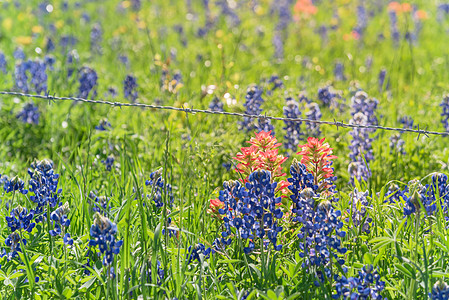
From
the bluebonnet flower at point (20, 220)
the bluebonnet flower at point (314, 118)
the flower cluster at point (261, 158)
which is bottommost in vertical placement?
the bluebonnet flower at point (20, 220)

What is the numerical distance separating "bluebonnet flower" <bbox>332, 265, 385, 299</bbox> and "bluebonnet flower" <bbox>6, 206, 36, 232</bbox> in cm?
138

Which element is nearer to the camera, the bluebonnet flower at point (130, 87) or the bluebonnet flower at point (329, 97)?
the bluebonnet flower at point (329, 97)

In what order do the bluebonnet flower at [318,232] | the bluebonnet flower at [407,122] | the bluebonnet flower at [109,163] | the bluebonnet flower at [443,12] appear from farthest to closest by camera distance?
the bluebonnet flower at [443,12]
the bluebonnet flower at [407,122]
the bluebonnet flower at [109,163]
the bluebonnet flower at [318,232]

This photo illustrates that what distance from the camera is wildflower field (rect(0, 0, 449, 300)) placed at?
6.86 ft

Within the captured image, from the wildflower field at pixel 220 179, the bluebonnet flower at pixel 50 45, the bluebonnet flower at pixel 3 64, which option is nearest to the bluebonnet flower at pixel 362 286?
the wildflower field at pixel 220 179

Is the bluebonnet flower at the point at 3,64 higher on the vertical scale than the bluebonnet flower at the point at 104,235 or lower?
higher

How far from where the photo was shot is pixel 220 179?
347 centimetres

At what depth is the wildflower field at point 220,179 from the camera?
2090 millimetres

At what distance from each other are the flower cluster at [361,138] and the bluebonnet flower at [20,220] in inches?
66.5

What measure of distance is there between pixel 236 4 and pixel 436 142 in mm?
6583

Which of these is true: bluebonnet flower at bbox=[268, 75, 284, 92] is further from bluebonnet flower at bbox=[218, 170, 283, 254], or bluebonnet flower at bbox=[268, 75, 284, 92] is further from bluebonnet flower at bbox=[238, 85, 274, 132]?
bluebonnet flower at bbox=[218, 170, 283, 254]

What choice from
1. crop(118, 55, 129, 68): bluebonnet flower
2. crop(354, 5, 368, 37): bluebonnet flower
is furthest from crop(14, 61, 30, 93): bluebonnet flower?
crop(354, 5, 368, 37): bluebonnet flower

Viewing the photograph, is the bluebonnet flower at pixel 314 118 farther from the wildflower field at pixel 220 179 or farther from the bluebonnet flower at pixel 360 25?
the bluebonnet flower at pixel 360 25

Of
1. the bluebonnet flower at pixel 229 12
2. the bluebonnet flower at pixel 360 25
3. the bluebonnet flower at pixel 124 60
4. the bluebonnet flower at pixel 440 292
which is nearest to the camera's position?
the bluebonnet flower at pixel 440 292
